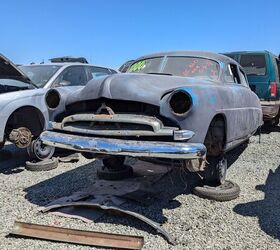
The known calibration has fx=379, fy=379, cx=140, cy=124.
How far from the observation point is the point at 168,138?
375 cm

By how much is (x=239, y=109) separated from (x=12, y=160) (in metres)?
4.09

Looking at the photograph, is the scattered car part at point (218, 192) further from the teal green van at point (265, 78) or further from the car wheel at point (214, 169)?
the teal green van at point (265, 78)

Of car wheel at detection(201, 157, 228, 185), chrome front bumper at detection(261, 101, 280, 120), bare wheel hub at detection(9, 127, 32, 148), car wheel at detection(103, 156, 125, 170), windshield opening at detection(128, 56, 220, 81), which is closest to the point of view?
car wheel at detection(201, 157, 228, 185)

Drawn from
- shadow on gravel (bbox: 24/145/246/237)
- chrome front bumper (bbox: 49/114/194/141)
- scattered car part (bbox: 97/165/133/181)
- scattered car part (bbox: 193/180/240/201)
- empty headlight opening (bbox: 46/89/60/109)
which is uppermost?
empty headlight opening (bbox: 46/89/60/109)

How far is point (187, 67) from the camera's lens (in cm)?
507

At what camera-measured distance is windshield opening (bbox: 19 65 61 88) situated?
671 cm

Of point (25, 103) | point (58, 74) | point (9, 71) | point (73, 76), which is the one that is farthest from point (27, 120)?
point (73, 76)

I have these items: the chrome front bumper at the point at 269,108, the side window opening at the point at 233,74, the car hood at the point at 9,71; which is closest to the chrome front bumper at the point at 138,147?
the side window opening at the point at 233,74

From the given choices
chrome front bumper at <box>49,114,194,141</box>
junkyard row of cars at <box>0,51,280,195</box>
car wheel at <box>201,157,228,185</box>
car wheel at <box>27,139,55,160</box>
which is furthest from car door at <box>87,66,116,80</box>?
car wheel at <box>201,157,228,185</box>

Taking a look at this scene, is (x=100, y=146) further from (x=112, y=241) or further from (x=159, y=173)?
(x=159, y=173)

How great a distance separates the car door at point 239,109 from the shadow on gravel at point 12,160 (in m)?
3.45

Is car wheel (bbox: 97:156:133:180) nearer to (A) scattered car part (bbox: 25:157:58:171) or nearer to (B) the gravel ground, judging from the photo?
(B) the gravel ground

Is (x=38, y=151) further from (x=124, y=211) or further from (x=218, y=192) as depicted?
(x=218, y=192)

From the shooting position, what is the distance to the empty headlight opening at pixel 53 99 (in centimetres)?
458
